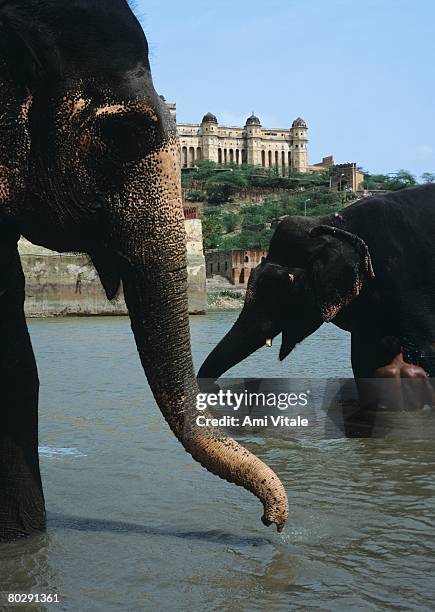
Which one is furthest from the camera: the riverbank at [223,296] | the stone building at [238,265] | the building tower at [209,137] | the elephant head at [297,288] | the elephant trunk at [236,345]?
the building tower at [209,137]

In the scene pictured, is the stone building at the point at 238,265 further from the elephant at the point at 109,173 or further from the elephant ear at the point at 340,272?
the elephant at the point at 109,173

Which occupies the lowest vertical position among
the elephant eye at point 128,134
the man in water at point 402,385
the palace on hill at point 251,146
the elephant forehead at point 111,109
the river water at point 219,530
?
the river water at point 219,530

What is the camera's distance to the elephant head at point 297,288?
22.9 ft

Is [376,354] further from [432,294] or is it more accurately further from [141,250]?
[141,250]

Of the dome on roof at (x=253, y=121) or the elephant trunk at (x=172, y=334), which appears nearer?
the elephant trunk at (x=172, y=334)

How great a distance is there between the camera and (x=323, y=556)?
3402mm

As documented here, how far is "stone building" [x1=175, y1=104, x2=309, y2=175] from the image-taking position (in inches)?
4872

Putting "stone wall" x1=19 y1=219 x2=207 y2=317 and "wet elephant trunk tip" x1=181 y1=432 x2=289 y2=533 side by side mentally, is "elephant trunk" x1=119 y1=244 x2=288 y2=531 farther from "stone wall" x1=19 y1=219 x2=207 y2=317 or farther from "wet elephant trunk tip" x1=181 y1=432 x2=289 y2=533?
"stone wall" x1=19 y1=219 x2=207 y2=317

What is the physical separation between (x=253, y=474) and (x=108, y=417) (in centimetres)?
413

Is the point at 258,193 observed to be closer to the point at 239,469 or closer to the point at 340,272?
the point at 340,272

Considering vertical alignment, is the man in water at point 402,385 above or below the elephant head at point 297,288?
below

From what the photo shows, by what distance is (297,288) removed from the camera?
A: 7176 millimetres

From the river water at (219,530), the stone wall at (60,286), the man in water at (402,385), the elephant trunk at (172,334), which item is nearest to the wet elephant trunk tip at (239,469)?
the elephant trunk at (172,334)

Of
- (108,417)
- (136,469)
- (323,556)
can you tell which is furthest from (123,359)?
(323,556)
